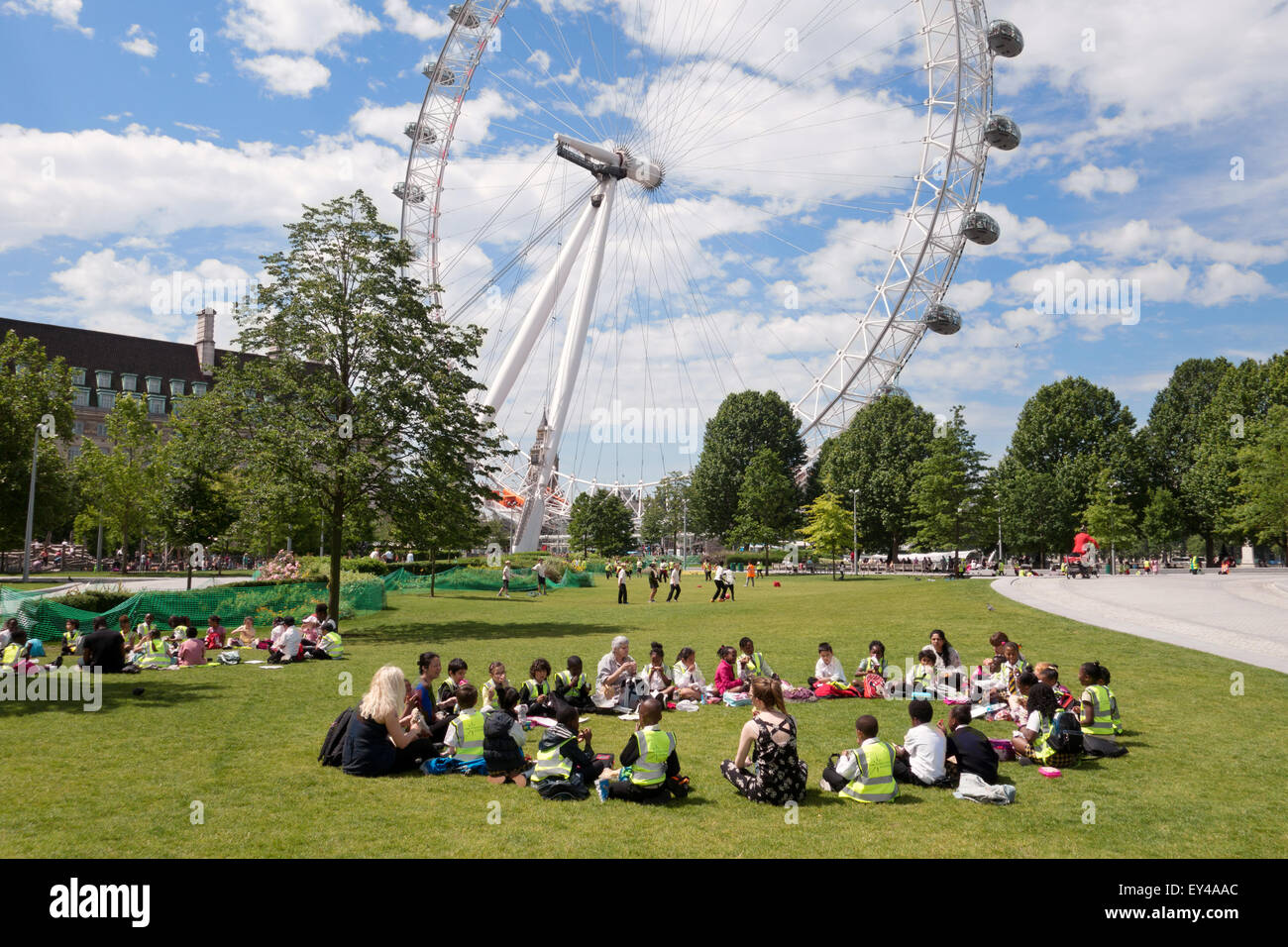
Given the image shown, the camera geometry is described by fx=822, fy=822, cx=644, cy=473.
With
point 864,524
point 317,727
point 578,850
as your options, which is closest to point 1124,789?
point 578,850

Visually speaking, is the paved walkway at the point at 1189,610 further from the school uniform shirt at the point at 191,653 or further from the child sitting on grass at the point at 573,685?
the school uniform shirt at the point at 191,653

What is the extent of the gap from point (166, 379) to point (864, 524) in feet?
243

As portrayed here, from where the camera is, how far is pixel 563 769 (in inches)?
331

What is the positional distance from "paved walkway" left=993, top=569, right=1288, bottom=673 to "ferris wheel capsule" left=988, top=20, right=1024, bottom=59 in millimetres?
29017

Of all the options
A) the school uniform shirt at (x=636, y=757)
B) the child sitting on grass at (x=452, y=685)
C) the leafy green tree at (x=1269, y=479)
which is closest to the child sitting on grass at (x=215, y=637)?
the child sitting on grass at (x=452, y=685)

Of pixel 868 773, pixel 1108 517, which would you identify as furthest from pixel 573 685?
pixel 1108 517

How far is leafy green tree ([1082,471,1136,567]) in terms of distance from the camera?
6356 centimetres

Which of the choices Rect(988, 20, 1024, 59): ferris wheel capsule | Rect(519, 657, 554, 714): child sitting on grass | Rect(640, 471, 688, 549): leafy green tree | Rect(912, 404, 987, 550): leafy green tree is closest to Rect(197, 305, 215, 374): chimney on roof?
Rect(640, 471, 688, 549): leafy green tree

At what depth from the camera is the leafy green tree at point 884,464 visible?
69812 mm

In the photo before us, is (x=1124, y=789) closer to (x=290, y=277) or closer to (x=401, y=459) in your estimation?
(x=401, y=459)

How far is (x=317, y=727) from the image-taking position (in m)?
11.4

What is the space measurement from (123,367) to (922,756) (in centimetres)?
9817

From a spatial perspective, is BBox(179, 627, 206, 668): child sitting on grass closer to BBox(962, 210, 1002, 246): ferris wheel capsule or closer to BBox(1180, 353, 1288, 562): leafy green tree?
BBox(962, 210, 1002, 246): ferris wheel capsule

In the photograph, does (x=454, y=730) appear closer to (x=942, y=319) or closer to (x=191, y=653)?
(x=191, y=653)
